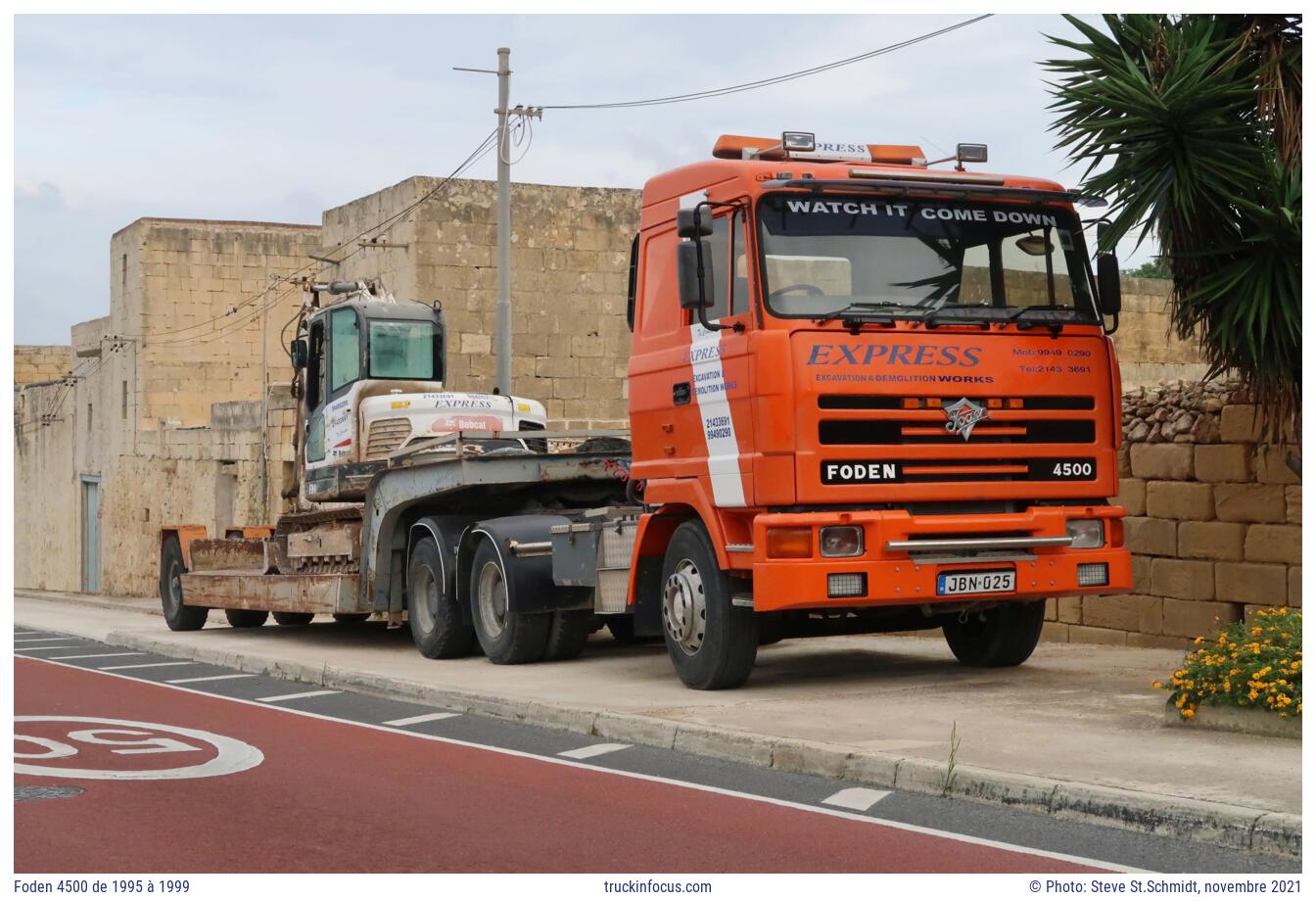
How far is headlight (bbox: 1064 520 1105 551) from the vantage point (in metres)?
11.6

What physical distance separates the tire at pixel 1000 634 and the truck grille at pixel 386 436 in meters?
5.60

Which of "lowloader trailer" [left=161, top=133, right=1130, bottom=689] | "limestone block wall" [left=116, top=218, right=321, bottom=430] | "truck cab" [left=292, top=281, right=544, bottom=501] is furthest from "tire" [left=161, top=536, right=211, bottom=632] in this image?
"limestone block wall" [left=116, top=218, right=321, bottom=430]

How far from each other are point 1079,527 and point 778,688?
225 cm

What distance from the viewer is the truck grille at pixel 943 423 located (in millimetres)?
10945

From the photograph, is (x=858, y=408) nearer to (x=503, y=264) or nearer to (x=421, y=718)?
(x=421, y=718)

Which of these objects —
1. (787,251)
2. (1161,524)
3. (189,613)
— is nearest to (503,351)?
(189,613)

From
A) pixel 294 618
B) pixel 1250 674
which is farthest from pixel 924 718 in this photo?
pixel 294 618

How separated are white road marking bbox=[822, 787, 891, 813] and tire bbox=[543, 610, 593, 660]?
6326mm

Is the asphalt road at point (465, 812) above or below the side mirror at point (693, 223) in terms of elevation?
below

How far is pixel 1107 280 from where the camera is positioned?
38.0 feet

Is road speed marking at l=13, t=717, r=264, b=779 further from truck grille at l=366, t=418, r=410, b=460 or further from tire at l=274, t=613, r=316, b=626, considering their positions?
tire at l=274, t=613, r=316, b=626

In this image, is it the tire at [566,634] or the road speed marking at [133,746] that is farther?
the tire at [566,634]

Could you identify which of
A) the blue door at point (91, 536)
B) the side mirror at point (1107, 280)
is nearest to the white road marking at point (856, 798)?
the side mirror at point (1107, 280)

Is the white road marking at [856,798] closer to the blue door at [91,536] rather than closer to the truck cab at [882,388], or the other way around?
the truck cab at [882,388]
